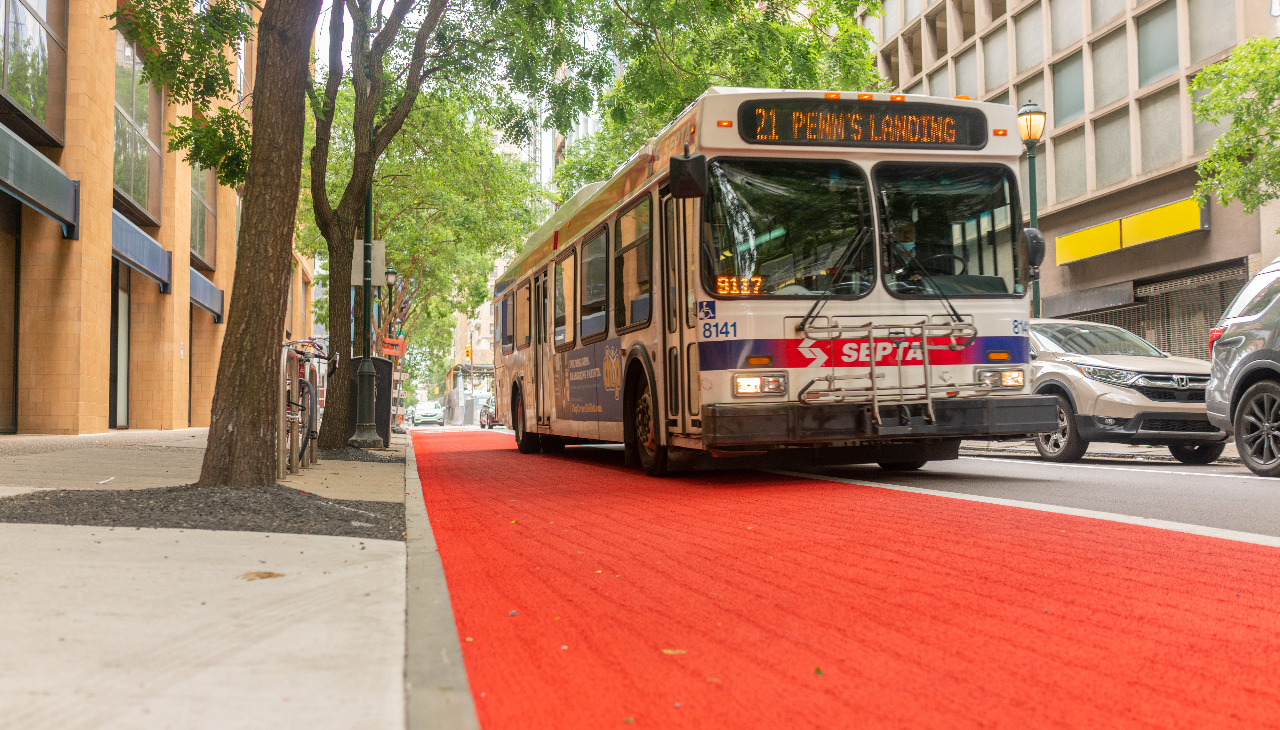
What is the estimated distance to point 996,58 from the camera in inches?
1161

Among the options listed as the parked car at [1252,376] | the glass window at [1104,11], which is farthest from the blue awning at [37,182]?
the glass window at [1104,11]

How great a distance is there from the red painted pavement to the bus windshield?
2.63m

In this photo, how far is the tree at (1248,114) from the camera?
1505cm

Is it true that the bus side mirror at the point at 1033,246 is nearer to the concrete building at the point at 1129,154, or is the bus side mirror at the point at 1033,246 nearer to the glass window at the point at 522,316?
the glass window at the point at 522,316

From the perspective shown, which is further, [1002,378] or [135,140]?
[135,140]

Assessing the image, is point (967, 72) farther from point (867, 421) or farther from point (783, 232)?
point (867, 421)

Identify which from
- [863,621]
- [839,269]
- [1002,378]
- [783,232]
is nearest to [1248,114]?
[1002,378]

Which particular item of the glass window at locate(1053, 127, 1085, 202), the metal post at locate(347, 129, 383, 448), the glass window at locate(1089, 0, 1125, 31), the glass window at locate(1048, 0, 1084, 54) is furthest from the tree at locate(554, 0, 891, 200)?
the glass window at locate(1048, 0, 1084, 54)

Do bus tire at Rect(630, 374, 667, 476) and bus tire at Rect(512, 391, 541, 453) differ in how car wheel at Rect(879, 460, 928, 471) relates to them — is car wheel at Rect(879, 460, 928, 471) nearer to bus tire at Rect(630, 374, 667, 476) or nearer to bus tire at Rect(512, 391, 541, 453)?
bus tire at Rect(630, 374, 667, 476)

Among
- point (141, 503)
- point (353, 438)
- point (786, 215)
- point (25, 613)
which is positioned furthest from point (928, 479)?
point (353, 438)

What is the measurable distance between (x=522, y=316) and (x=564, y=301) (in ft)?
10.2

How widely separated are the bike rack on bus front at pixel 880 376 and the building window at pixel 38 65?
14761 mm

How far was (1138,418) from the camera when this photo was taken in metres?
11.3

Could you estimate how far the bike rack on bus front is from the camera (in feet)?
27.9
